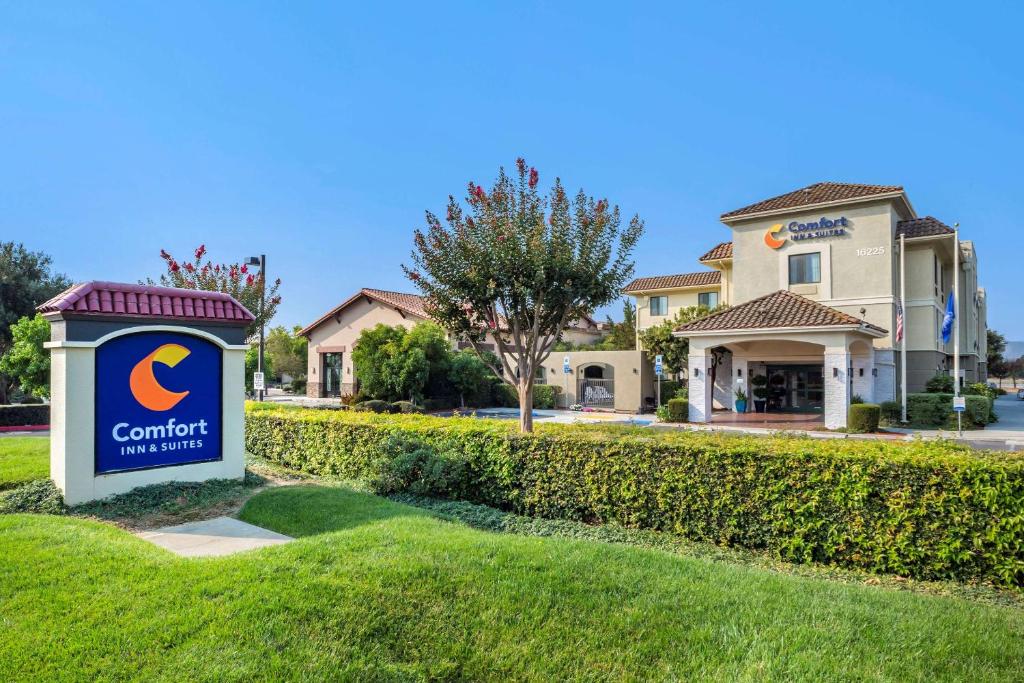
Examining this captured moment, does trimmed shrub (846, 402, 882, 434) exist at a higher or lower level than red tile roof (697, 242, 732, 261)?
lower

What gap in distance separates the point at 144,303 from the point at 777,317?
69.3ft

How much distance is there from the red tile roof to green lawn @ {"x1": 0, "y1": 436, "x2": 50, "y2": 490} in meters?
29.4

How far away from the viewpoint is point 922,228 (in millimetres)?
26219

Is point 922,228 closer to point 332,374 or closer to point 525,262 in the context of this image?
point 525,262

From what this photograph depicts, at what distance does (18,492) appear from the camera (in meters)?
8.07

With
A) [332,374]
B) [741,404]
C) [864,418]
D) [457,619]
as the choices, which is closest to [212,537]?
[457,619]

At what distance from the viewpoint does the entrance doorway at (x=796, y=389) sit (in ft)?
90.5

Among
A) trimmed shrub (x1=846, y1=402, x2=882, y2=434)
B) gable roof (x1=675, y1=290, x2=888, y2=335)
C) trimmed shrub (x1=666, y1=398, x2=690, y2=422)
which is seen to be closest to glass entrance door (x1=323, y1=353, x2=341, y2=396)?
trimmed shrub (x1=666, y1=398, x2=690, y2=422)

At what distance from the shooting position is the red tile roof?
104ft

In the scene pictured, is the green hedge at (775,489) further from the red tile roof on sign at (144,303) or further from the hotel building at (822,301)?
the hotel building at (822,301)

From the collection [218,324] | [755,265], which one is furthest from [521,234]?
[755,265]

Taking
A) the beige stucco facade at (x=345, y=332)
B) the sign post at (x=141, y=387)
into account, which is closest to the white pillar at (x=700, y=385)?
the beige stucco facade at (x=345, y=332)

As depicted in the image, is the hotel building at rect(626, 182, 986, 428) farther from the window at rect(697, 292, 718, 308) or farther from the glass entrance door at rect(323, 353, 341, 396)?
the glass entrance door at rect(323, 353, 341, 396)

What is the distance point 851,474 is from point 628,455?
2487 millimetres
